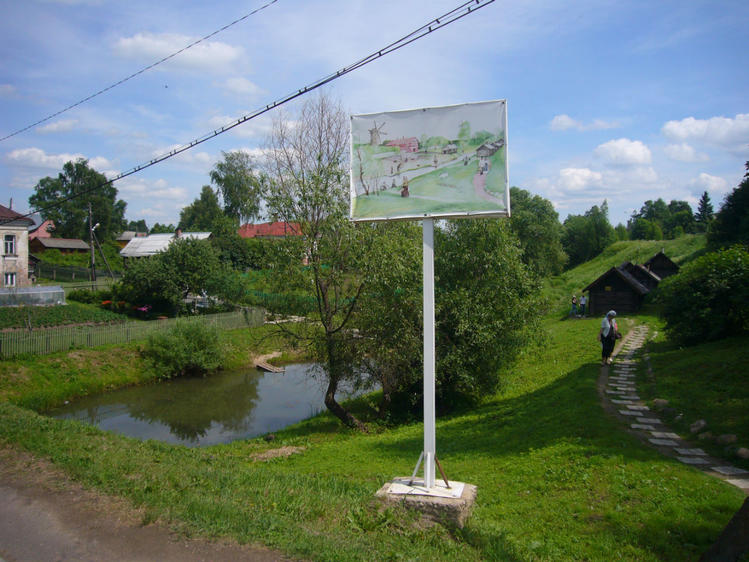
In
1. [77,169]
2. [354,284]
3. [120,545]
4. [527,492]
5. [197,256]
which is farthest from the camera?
[77,169]

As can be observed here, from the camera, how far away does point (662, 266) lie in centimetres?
3675

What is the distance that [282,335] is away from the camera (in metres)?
16.5

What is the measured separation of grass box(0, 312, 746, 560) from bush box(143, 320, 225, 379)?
A: 17.0 metres

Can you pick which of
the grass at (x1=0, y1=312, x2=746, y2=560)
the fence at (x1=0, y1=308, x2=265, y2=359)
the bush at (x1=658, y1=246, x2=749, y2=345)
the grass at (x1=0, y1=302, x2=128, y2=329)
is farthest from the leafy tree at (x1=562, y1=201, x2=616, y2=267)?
the grass at (x1=0, y1=312, x2=746, y2=560)

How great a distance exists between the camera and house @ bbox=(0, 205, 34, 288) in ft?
137

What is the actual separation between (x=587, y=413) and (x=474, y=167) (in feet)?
21.6

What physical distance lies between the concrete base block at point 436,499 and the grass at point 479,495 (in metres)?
0.14

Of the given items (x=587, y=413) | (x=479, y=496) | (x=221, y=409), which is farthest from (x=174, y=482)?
(x=221, y=409)

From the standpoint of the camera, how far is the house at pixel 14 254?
1650 inches

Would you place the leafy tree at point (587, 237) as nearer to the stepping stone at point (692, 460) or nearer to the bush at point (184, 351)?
the bush at point (184, 351)

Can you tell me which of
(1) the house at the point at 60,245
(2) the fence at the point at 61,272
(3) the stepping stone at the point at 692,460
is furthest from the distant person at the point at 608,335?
(1) the house at the point at 60,245

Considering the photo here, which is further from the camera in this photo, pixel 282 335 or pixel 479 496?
pixel 282 335

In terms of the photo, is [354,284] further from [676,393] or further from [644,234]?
[644,234]

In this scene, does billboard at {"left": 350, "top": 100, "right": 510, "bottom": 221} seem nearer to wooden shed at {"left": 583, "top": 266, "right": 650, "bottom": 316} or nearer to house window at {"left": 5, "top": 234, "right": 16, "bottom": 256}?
wooden shed at {"left": 583, "top": 266, "right": 650, "bottom": 316}
